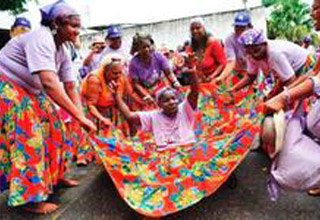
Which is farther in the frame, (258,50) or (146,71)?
(146,71)

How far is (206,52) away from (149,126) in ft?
4.84

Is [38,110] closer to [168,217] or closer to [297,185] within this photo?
[168,217]

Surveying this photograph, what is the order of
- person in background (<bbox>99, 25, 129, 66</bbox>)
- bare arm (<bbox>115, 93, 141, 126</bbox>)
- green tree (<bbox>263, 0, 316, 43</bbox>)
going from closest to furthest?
bare arm (<bbox>115, 93, 141, 126</bbox>), person in background (<bbox>99, 25, 129, 66</bbox>), green tree (<bbox>263, 0, 316, 43</bbox>)

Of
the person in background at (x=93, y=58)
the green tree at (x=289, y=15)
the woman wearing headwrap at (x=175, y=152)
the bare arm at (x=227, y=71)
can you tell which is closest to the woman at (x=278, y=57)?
the woman wearing headwrap at (x=175, y=152)

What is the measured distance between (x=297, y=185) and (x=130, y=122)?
2028mm

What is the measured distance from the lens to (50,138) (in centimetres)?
314

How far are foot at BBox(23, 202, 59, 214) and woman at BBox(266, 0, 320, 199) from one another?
1808mm

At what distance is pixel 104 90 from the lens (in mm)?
3805

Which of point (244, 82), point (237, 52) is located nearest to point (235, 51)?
point (237, 52)

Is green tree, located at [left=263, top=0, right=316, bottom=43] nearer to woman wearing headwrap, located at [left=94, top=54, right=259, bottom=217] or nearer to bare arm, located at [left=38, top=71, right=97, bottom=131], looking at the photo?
woman wearing headwrap, located at [left=94, top=54, right=259, bottom=217]

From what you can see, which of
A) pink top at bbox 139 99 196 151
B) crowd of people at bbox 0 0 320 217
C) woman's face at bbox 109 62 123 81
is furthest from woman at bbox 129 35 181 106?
pink top at bbox 139 99 196 151

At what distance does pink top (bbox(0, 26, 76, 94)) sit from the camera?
2.65m

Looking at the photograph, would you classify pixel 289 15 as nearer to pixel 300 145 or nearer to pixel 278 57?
pixel 278 57

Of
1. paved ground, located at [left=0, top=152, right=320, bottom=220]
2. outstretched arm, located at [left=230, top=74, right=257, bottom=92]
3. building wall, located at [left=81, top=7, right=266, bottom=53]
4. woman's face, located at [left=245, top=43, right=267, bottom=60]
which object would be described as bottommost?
building wall, located at [left=81, top=7, right=266, bottom=53]
